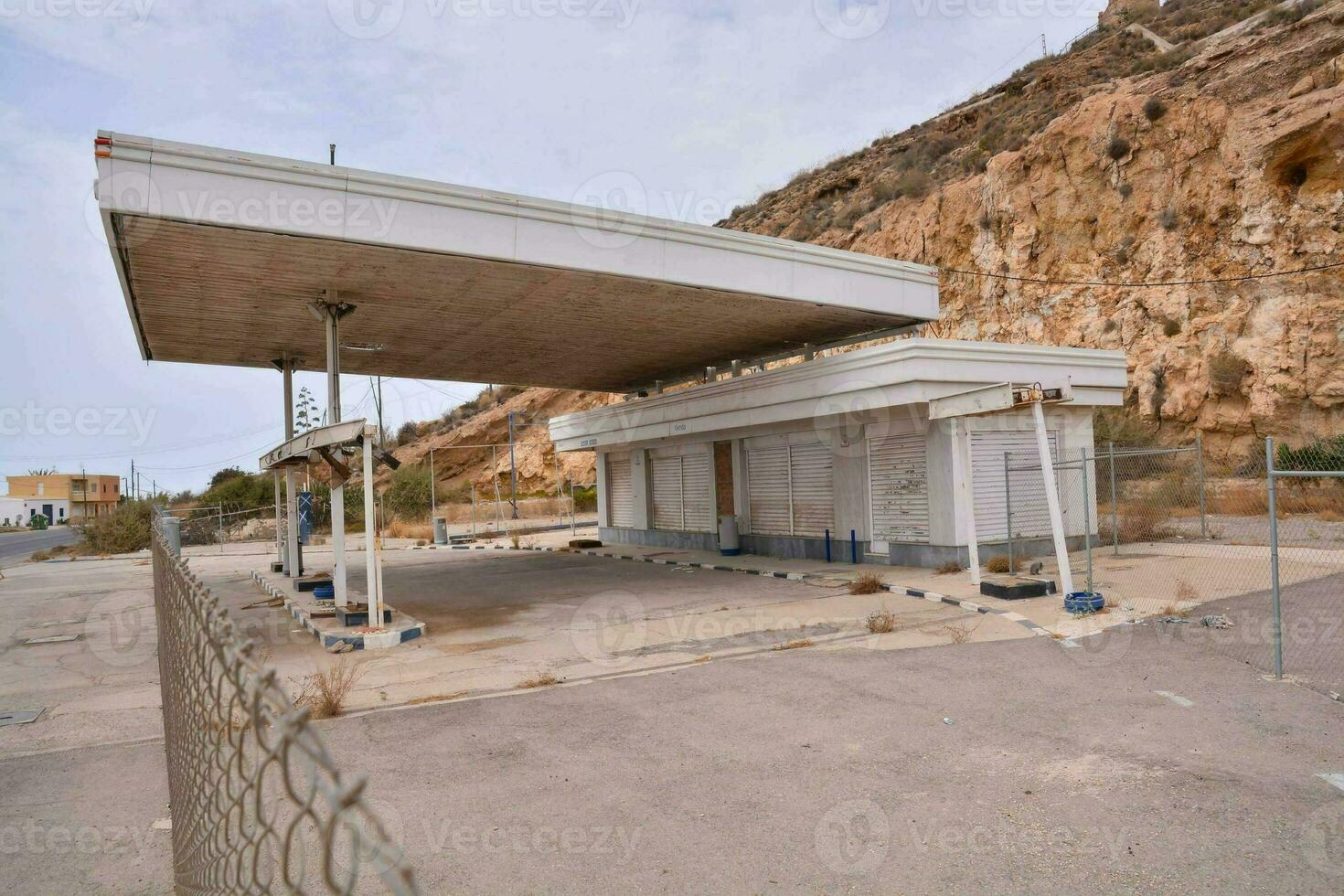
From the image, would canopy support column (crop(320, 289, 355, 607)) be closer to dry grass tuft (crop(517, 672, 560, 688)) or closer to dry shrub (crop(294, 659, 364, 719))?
dry shrub (crop(294, 659, 364, 719))

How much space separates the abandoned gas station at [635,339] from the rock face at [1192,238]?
37.9ft

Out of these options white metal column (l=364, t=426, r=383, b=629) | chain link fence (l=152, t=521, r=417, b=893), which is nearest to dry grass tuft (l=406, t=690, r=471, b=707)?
chain link fence (l=152, t=521, r=417, b=893)

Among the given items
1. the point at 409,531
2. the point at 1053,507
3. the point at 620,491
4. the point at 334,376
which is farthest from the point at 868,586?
the point at 409,531

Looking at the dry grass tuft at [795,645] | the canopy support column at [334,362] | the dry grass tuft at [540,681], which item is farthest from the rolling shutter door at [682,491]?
the dry grass tuft at [540,681]

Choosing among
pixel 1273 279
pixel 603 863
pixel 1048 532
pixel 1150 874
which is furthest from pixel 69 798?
pixel 1273 279

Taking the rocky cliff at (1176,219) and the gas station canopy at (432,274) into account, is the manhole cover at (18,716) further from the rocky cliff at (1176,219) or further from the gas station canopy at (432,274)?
the rocky cliff at (1176,219)

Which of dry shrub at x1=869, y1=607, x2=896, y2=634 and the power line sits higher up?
the power line

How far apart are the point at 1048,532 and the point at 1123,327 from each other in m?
16.2

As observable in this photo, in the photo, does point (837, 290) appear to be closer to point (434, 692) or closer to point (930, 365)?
point (930, 365)

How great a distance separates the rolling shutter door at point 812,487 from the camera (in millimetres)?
20031

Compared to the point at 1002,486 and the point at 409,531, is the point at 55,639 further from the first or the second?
the point at 409,531

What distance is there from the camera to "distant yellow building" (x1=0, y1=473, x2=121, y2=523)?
116 metres

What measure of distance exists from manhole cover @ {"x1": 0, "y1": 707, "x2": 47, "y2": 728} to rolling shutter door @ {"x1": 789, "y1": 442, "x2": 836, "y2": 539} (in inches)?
603

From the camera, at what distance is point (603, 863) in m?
4.66
